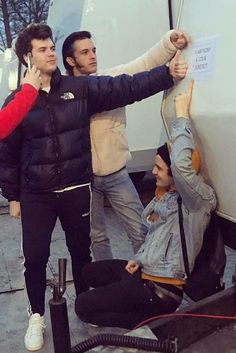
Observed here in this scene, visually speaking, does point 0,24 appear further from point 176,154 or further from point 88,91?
point 176,154

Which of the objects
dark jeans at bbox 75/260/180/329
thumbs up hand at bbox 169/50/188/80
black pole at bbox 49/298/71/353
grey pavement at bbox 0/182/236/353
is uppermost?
thumbs up hand at bbox 169/50/188/80

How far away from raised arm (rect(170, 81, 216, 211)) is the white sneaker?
1.18 metres

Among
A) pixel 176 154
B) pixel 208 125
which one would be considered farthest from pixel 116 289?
pixel 208 125

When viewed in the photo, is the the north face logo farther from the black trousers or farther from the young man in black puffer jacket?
the black trousers

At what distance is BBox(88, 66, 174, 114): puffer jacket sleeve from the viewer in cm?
310

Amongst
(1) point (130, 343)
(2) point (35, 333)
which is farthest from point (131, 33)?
(1) point (130, 343)

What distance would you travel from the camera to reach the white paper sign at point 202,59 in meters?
2.60

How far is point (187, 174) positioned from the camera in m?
2.63

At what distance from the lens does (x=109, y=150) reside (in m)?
3.41

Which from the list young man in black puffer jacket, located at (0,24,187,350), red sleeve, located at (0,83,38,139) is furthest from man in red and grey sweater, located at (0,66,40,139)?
young man in black puffer jacket, located at (0,24,187,350)

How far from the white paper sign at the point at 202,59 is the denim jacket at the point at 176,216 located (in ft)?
0.80

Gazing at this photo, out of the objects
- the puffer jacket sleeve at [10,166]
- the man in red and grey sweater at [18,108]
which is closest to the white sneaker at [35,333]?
the puffer jacket sleeve at [10,166]

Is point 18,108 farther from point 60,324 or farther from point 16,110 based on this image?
point 60,324

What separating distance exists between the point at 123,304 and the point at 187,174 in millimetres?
751
